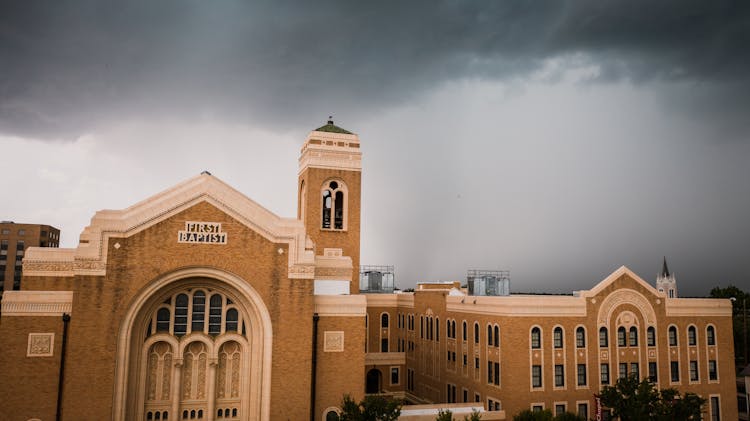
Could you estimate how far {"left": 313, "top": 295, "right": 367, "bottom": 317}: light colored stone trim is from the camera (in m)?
31.3

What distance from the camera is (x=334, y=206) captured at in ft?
169

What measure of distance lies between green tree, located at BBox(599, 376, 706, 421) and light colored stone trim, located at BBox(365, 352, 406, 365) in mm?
23813

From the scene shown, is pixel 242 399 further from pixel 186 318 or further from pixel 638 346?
pixel 638 346

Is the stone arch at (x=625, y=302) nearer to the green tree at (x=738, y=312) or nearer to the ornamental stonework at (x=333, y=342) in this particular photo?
the ornamental stonework at (x=333, y=342)

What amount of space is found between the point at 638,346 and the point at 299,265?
25708 mm

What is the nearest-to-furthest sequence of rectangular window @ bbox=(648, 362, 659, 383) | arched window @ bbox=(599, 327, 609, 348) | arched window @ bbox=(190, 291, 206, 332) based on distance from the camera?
1. arched window @ bbox=(190, 291, 206, 332)
2. arched window @ bbox=(599, 327, 609, 348)
3. rectangular window @ bbox=(648, 362, 659, 383)

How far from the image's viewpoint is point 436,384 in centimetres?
4856

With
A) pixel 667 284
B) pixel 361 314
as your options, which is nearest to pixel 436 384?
pixel 361 314

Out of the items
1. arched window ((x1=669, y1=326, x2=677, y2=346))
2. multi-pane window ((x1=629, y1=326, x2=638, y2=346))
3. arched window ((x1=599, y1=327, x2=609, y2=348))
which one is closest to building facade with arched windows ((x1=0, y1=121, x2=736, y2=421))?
arched window ((x1=599, y1=327, x2=609, y2=348))

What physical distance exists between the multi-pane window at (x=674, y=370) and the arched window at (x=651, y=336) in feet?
6.67

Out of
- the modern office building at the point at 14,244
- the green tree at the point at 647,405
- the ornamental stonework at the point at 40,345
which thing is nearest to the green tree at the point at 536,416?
the green tree at the point at 647,405

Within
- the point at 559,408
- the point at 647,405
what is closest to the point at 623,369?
the point at 559,408

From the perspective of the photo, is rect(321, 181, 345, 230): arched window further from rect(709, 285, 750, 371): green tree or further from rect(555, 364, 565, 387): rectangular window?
rect(709, 285, 750, 371): green tree

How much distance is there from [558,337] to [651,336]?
7742mm
